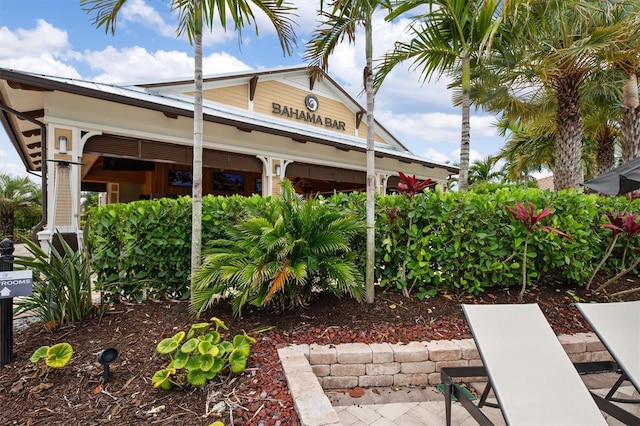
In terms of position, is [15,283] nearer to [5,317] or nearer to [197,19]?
[5,317]

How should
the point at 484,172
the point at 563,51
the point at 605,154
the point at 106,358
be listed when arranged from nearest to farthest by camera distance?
the point at 106,358 < the point at 563,51 < the point at 605,154 < the point at 484,172

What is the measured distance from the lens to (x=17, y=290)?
2459 mm

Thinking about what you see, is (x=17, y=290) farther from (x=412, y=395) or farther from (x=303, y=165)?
(x=303, y=165)

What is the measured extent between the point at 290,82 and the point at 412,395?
11352 mm

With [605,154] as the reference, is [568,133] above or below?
below

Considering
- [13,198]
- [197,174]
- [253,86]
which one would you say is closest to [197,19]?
[197,174]

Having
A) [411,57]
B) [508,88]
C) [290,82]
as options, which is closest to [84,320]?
[411,57]

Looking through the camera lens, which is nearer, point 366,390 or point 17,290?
point 17,290

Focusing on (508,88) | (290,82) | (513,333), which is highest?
(290,82)

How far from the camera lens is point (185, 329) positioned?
2930mm

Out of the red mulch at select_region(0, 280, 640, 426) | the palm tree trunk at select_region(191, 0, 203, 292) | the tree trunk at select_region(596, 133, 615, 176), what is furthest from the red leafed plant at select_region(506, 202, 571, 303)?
the tree trunk at select_region(596, 133, 615, 176)

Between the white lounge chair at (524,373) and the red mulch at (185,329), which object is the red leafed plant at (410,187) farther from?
the white lounge chair at (524,373)

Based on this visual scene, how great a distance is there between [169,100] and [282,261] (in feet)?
23.2

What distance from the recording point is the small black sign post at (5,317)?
247cm
